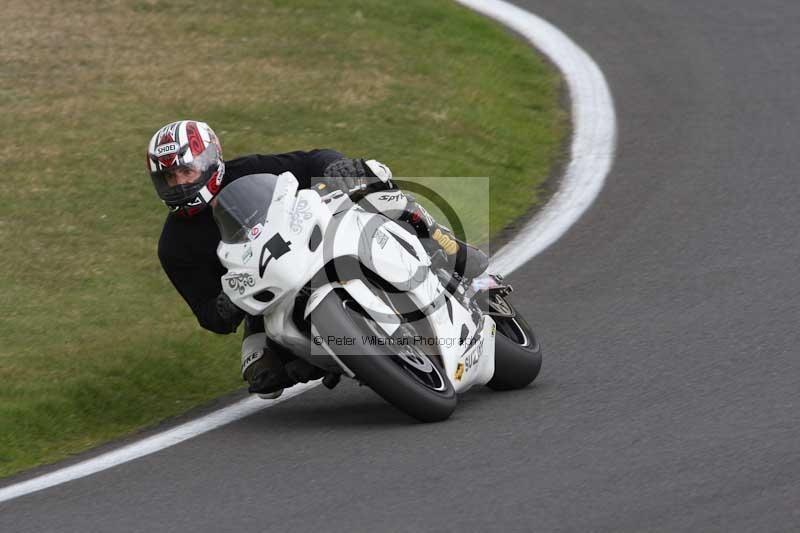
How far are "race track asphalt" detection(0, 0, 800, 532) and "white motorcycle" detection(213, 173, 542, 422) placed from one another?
0.95 ft

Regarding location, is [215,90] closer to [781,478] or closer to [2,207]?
[2,207]

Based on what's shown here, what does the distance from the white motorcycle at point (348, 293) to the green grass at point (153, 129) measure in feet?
4.33

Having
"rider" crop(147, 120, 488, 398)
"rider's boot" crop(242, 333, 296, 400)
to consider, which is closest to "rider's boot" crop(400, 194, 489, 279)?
"rider" crop(147, 120, 488, 398)

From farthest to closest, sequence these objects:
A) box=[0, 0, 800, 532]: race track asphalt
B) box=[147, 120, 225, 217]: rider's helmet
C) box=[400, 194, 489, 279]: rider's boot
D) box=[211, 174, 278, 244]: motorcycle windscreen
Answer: box=[400, 194, 489, 279]: rider's boot → box=[147, 120, 225, 217]: rider's helmet → box=[211, 174, 278, 244]: motorcycle windscreen → box=[0, 0, 800, 532]: race track asphalt

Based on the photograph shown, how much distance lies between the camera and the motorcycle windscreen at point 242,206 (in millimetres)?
5895

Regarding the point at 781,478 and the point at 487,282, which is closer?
the point at 781,478

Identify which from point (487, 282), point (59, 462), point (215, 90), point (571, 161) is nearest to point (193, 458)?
point (59, 462)

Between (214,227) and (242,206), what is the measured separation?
25.5 inches

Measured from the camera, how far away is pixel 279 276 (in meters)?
5.72

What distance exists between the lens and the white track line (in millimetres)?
6086

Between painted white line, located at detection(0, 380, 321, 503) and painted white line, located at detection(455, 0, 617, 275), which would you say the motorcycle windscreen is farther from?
painted white line, located at detection(455, 0, 617, 275)

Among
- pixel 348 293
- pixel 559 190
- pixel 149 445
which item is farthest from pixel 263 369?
pixel 559 190

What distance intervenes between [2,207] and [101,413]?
3.46 meters

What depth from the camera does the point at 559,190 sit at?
10.1m
